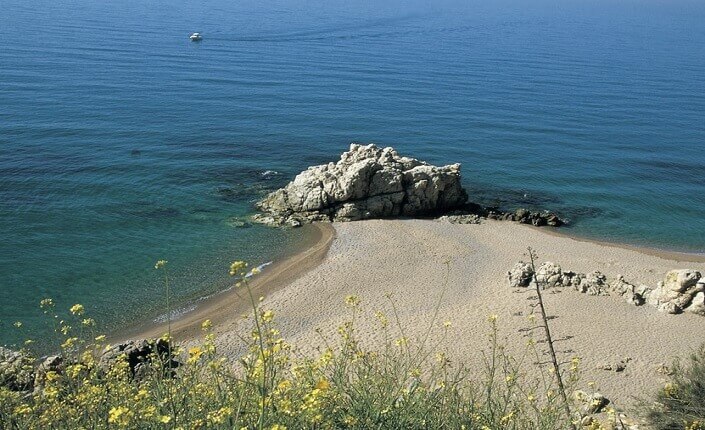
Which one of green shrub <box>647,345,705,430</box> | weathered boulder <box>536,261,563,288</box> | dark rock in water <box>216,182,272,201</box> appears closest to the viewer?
green shrub <box>647,345,705,430</box>

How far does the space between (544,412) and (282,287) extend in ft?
74.0

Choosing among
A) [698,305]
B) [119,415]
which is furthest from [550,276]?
[119,415]

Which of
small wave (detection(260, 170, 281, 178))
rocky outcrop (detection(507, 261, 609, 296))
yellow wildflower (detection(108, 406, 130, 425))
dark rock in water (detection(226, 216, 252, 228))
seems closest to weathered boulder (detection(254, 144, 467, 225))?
dark rock in water (detection(226, 216, 252, 228))

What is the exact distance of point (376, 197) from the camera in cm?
4038

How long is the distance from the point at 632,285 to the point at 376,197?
50.5 feet

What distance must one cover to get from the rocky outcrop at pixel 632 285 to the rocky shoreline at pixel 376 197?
912 cm

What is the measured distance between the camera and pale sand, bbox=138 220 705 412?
26.2 metres

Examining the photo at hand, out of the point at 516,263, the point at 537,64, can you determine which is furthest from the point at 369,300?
the point at 537,64

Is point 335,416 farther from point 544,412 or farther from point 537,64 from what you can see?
point 537,64

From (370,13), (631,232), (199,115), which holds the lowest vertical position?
(631,232)

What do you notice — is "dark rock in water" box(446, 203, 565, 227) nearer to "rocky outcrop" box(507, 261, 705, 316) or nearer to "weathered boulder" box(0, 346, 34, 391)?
"rocky outcrop" box(507, 261, 705, 316)

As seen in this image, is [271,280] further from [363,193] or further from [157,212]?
[157,212]

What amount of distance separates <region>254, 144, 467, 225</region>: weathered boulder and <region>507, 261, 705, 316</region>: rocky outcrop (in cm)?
962

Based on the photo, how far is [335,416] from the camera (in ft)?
31.0
